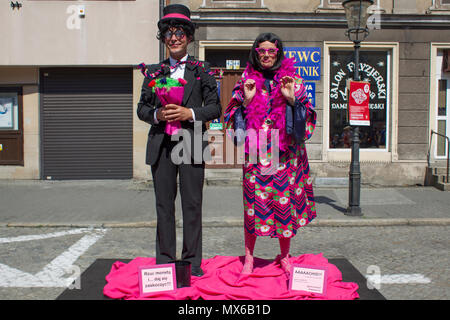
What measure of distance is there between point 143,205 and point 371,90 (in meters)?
6.88

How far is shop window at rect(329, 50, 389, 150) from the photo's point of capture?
35.9 ft

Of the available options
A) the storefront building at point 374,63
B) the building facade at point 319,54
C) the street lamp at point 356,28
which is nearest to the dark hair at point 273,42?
the street lamp at point 356,28

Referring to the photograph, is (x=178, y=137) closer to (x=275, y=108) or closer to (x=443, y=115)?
(x=275, y=108)

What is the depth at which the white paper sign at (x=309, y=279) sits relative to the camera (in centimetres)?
312

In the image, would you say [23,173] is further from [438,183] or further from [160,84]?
[438,183]

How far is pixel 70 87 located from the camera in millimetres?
11352

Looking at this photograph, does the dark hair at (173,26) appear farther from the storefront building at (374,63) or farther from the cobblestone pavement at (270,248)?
the storefront building at (374,63)

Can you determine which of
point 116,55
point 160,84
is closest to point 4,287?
point 160,84

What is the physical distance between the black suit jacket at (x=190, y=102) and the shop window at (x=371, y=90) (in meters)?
8.13

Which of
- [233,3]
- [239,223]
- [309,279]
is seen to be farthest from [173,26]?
[233,3]

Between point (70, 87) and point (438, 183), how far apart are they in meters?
Result: 10.1

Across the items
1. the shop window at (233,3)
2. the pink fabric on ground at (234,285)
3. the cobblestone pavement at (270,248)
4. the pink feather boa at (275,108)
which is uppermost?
the shop window at (233,3)

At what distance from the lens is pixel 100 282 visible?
3.58m
